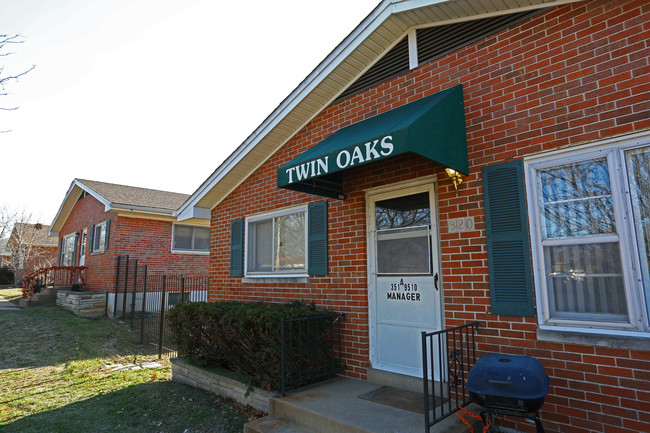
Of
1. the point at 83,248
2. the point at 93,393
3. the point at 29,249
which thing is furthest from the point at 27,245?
the point at 93,393

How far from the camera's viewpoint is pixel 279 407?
458cm

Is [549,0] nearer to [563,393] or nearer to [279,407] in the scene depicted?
[563,393]

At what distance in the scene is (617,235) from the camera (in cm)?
341

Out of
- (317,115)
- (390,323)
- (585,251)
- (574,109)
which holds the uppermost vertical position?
(317,115)

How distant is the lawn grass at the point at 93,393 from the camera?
16.3 ft

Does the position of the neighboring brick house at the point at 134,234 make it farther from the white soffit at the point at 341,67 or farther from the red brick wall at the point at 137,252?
the white soffit at the point at 341,67

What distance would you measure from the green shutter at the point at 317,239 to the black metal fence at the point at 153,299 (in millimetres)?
3243

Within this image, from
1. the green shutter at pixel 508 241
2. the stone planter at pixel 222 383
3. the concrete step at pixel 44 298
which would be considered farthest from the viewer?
the concrete step at pixel 44 298

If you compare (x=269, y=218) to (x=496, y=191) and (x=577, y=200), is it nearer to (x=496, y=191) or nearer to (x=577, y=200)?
(x=496, y=191)

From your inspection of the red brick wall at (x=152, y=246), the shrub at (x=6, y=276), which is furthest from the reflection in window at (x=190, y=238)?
the shrub at (x=6, y=276)

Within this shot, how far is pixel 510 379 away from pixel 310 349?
268 centimetres

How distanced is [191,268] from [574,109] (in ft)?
49.0

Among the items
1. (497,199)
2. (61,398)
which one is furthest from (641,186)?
(61,398)

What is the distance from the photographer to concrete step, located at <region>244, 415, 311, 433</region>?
13.8ft
